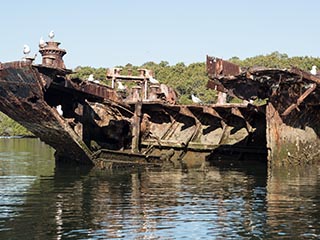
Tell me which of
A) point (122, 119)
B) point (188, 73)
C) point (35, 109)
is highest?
point (188, 73)

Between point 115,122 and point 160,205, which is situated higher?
point 115,122

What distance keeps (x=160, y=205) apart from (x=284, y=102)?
426 inches

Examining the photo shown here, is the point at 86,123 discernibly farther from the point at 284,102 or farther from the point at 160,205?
the point at 160,205

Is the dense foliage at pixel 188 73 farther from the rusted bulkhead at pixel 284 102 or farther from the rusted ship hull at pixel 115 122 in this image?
the rusted bulkhead at pixel 284 102

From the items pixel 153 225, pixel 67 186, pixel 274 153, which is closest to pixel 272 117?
pixel 274 153

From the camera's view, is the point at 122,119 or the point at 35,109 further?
the point at 122,119

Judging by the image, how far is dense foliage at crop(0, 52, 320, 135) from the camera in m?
78.6

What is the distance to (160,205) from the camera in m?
14.1

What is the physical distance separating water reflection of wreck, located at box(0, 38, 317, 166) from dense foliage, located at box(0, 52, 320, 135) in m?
42.7

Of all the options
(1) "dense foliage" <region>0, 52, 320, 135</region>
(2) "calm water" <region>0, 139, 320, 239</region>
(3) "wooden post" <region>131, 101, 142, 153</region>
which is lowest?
(2) "calm water" <region>0, 139, 320, 239</region>

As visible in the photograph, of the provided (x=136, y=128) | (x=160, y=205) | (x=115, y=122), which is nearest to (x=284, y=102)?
(x=136, y=128)

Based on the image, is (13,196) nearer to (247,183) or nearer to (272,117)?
(247,183)

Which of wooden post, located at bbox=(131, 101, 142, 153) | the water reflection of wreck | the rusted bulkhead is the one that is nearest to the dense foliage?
the water reflection of wreck

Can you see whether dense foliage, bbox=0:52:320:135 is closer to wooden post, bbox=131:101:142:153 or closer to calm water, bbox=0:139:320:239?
wooden post, bbox=131:101:142:153
